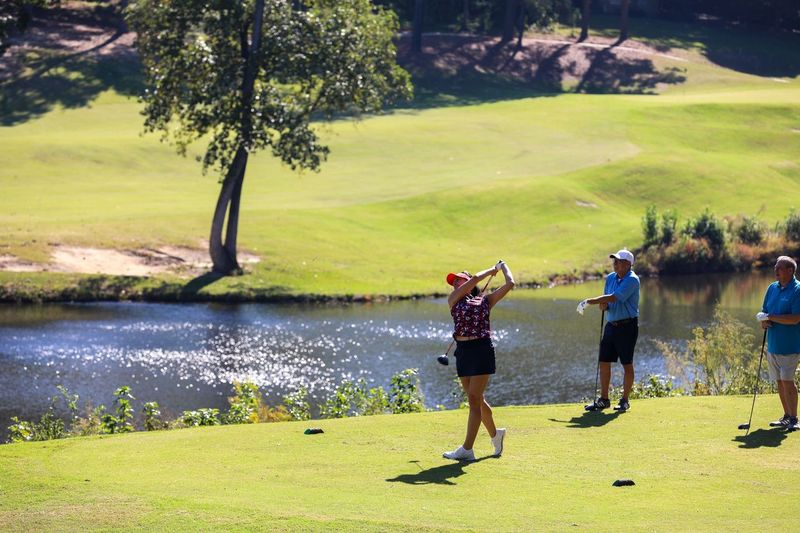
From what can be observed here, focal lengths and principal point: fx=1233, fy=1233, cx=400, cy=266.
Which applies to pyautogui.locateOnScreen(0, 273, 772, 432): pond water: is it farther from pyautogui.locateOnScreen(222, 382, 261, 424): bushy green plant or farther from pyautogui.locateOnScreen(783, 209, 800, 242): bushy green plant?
pyautogui.locateOnScreen(783, 209, 800, 242): bushy green plant

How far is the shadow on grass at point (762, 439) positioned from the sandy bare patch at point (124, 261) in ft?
99.8

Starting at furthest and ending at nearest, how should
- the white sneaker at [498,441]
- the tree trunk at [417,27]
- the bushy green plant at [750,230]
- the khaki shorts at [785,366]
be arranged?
the tree trunk at [417,27] → the bushy green plant at [750,230] → the khaki shorts at [785,366] → the white sneaker at [498,441]

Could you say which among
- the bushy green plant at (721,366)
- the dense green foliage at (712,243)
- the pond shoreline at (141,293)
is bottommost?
the pond shoreline at (141,293)

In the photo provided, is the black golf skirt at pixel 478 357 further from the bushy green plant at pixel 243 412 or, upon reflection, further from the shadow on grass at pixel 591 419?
the bushy green plant at pixel 243 412

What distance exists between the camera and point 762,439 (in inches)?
646

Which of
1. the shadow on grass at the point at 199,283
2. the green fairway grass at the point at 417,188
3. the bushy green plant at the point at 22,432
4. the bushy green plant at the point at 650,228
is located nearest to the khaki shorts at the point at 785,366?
the bushy green plant at the point at 22,432

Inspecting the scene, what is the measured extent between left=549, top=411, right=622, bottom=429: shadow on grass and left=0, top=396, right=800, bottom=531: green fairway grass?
32mm

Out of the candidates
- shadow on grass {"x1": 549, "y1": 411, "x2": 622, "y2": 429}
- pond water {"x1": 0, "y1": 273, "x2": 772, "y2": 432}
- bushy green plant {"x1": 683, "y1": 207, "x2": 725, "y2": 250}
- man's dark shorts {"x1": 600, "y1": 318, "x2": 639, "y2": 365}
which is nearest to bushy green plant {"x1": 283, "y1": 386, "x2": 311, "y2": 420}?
pond water {"x1": 0, "y1": 273, "x2": 772, "y2": 432}

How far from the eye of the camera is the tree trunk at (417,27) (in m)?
94.3

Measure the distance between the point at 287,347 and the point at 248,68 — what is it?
12353 mm

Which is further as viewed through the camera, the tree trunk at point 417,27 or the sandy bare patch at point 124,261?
the tree trunk at point 417,27

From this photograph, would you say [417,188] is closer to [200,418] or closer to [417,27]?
[200,418]

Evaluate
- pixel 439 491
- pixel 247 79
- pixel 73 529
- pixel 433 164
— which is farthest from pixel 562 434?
pixel 433 164

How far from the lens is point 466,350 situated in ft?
49.9
